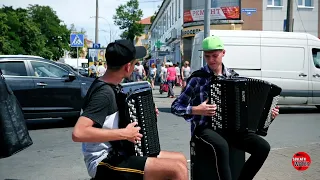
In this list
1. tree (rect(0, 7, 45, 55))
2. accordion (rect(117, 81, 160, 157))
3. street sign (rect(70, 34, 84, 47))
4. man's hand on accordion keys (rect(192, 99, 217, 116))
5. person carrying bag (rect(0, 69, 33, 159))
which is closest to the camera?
accordion (rect(117, 81, 160, 157))

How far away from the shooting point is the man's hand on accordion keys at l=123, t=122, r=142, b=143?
288 cm

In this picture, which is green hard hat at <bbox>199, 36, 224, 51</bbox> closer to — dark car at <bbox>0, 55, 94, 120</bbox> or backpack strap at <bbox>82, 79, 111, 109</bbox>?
backpack strap at <bbox>82, 79, 111, 109</bbox>

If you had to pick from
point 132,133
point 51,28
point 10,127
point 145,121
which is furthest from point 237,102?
point 51,28

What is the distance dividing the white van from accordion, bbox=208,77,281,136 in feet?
28.6

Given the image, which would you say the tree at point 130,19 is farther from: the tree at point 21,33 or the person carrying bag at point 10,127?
the person carrying bag at point 10,127

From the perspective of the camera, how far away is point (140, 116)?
9.85ft

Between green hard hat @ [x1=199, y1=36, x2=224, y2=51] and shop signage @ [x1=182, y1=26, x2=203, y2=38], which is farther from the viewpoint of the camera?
shop signage @ [x1=182, y1=26, x2=203, y2=38]

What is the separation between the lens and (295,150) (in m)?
7.17

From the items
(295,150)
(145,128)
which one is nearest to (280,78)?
(295,150)

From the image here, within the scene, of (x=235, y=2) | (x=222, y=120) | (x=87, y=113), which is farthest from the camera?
(x=235, y=2)

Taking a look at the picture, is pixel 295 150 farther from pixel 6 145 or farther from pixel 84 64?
pixel 84 64

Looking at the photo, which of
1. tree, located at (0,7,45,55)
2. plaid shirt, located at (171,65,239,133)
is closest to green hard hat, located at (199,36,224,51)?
plaid shirt, located at (171,65,239,133)

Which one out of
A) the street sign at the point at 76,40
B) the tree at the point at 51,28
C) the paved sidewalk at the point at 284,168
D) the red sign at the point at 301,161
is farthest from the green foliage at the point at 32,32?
the red sign at the point at 301,161

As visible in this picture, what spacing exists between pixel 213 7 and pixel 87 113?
1078 inches
